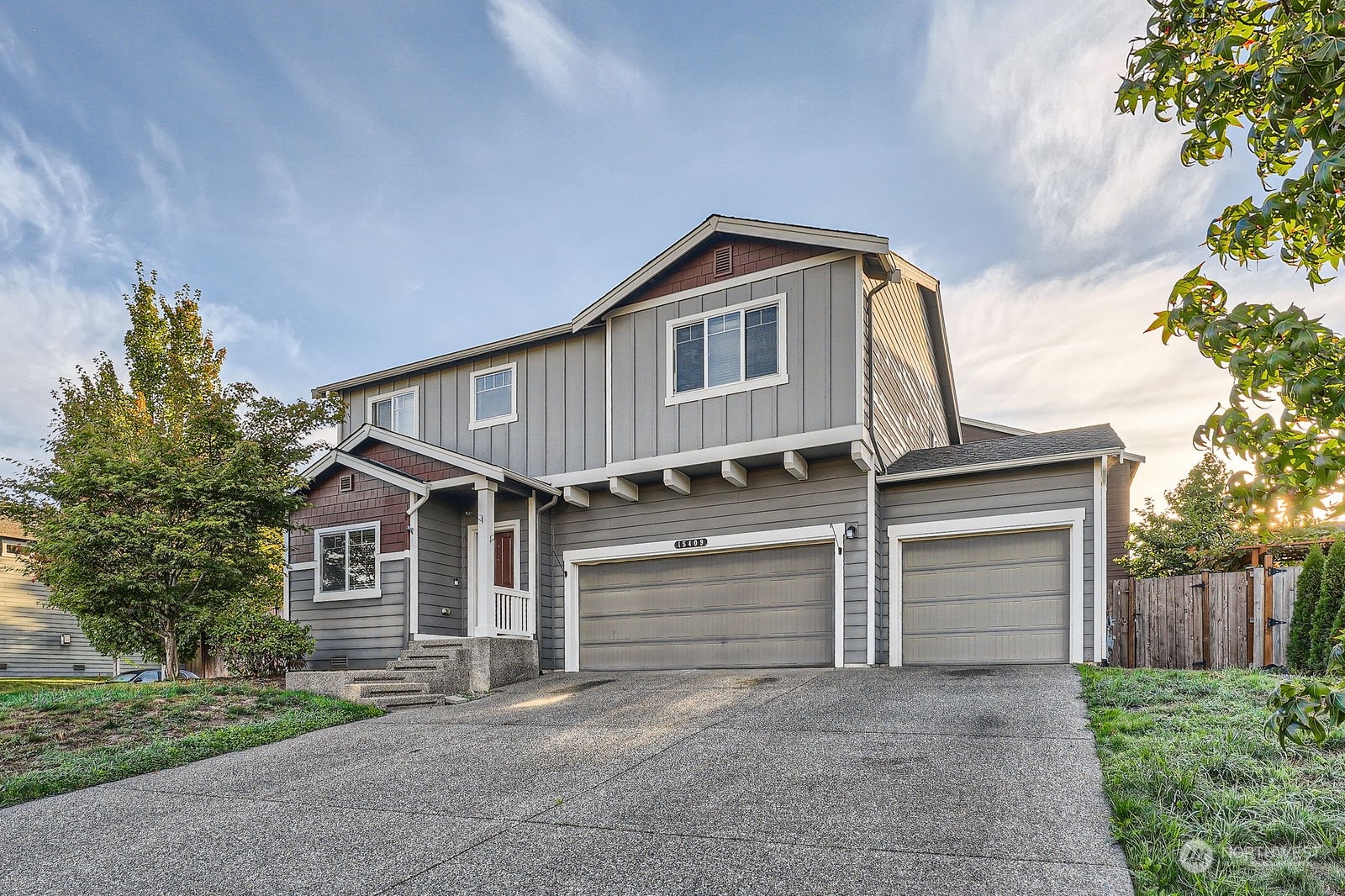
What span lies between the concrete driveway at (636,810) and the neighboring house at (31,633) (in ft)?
71.1

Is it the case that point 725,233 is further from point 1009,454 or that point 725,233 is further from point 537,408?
point 1009,454

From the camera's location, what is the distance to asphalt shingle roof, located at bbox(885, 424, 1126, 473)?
1143 cm

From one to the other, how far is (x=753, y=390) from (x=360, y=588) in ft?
22.7

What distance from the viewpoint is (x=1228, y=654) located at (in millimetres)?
12023

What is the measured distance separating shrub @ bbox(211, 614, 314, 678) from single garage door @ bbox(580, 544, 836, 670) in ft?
13.9

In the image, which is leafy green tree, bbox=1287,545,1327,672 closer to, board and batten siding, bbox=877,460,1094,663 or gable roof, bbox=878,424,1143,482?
board and batten siding, bbox=877,460,1094,663

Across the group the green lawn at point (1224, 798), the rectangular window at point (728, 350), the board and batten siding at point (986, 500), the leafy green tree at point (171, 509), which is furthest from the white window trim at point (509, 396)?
the green lawn at point (1224, 798)

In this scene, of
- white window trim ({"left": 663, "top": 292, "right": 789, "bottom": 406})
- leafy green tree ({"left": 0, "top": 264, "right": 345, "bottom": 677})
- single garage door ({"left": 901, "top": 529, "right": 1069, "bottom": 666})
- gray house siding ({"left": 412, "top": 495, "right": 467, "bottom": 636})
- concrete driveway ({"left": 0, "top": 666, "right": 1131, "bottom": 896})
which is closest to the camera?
concrete driveway ({"left": 0, "top": 666, "right": 1131, "bottom": 896})

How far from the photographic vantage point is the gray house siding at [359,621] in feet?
44.5

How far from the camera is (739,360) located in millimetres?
12641

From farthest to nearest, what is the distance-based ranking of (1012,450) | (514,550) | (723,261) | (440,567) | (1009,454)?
1. (514,550)
2. (440,567)
3. (723,261)
4. (1012,450)
5. (1009,454)

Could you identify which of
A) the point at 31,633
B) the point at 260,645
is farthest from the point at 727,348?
the point at 31,633

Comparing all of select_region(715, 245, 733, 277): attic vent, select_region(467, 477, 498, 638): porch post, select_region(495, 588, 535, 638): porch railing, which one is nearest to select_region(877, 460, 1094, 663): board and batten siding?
select_region(715, 245, 733, 277): attic vent

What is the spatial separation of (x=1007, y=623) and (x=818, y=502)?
2890 millimetres
